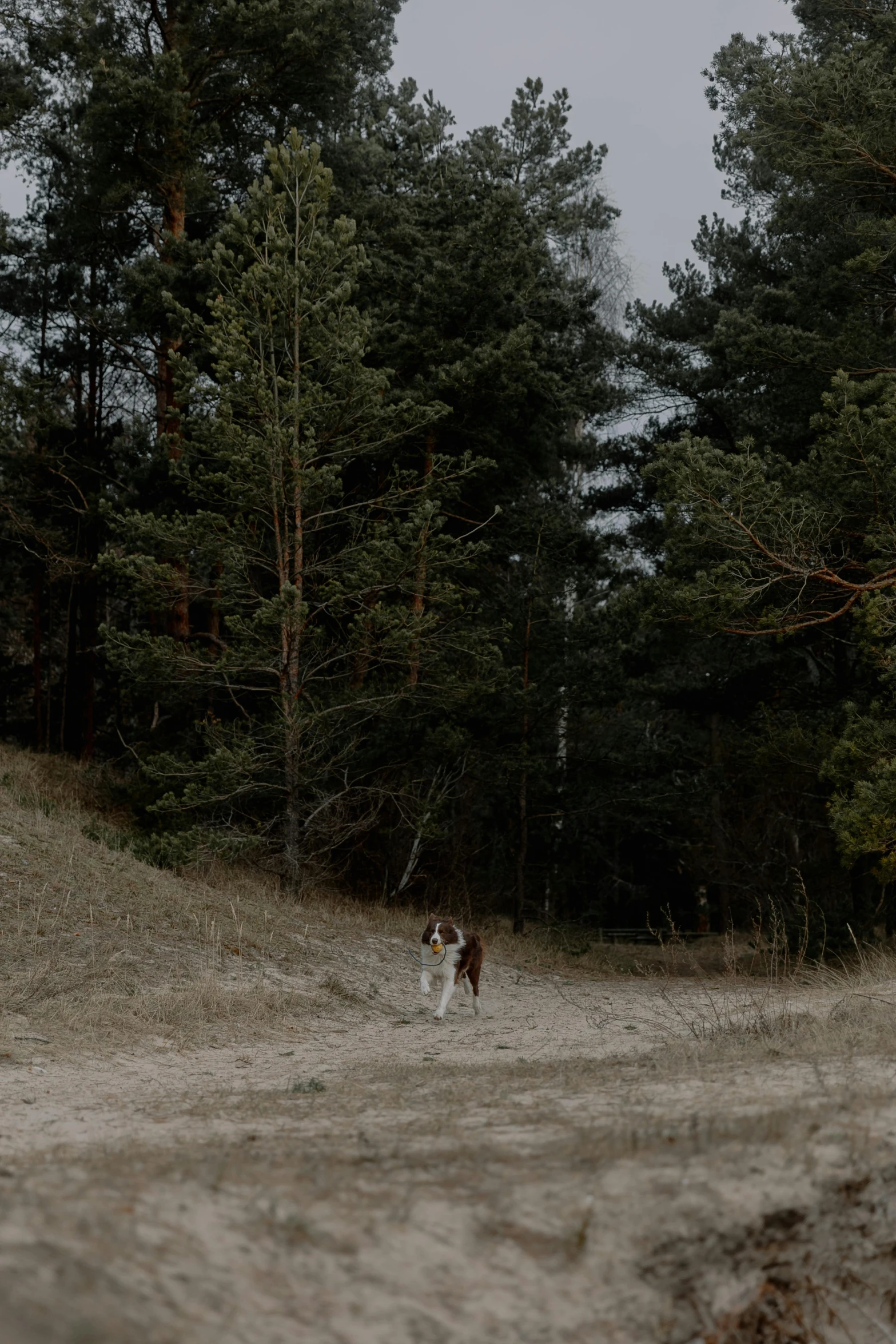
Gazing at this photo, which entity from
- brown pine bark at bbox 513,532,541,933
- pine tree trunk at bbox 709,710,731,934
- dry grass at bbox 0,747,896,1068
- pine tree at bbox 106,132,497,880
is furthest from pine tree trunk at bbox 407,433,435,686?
pine tree trunk at bbox 709,710,731,934

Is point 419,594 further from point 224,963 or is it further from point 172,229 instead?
point 172,229

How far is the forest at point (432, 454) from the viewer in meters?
15.3

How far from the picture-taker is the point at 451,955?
11.2 meters

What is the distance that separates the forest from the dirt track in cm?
802

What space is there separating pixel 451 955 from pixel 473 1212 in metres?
8.03

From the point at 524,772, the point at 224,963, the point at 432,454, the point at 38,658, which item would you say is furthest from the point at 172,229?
the point at 224,963

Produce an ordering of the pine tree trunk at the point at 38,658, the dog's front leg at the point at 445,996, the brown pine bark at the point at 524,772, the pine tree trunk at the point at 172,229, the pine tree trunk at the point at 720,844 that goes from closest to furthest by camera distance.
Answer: the dog's front leg at the point at 445,996 < the pine tree trunk at the point at 172,229 < the brown pine bark at the point at 524,772 < the pine tree trunk at the point at 38,658 < the pine tree trunk at the point at 720,844

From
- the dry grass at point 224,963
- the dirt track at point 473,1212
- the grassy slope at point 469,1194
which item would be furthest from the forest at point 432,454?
the dirt track at point 473,1212

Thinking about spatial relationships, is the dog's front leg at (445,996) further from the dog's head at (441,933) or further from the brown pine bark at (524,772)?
the brown pine bark at (524,772)

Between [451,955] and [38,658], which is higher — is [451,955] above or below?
below

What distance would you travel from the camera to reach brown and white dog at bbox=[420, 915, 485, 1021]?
1098cm

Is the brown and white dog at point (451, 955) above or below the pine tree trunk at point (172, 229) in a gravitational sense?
below

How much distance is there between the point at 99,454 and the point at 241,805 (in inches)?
383

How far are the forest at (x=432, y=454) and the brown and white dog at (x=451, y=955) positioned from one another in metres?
3.34
